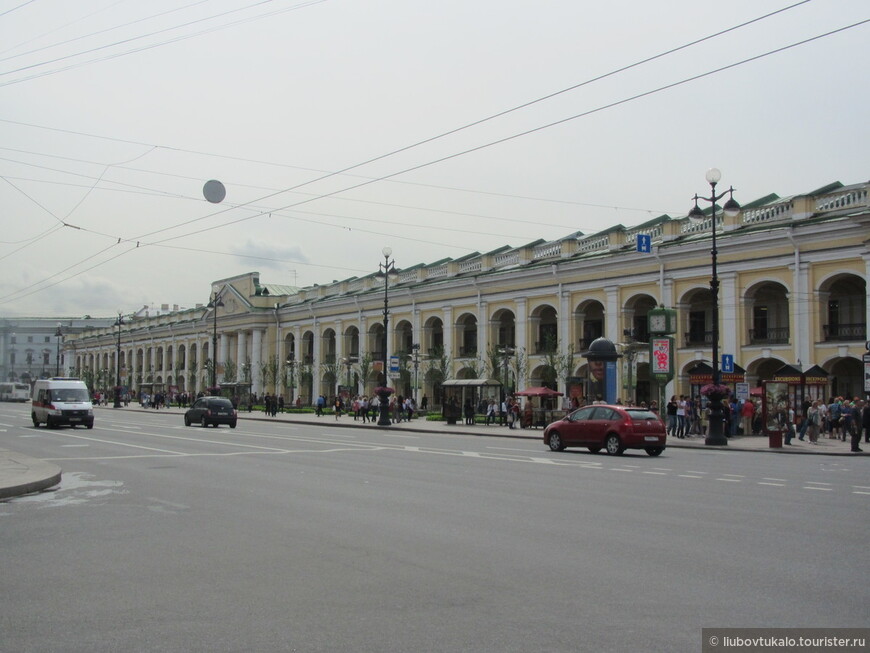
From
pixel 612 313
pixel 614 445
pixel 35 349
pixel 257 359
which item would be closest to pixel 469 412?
pixel 612 313

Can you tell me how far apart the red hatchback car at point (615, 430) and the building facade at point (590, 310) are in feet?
44.4

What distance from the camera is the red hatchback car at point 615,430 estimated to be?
24.9 metres

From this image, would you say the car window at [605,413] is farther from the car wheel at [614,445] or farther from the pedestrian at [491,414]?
the pedestrian at [491,414]

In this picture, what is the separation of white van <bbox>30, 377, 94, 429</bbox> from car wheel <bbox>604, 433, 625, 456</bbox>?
951 inches

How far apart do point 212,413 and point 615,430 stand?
24.9m

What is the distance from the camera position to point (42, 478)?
1582cm

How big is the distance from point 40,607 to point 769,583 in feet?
20.6

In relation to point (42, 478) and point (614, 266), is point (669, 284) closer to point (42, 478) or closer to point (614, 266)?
point (614, 266)

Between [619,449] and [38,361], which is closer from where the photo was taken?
[619,449]

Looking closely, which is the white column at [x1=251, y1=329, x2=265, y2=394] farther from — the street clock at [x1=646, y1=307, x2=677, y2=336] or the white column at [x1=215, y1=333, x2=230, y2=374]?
the street clock at [x1=646, y1=307, x2=677, y2=336]

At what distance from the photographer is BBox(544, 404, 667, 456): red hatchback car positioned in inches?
980

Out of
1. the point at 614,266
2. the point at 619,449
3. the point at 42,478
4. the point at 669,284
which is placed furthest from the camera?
the point at 614,266

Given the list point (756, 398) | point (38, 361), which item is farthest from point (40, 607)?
point (38, 361)

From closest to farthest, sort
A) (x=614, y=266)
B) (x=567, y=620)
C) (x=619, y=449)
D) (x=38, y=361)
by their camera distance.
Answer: (x=567, y=620) → (x=619, y=449) → (x=614, y=266) → (x=38, y=361)
